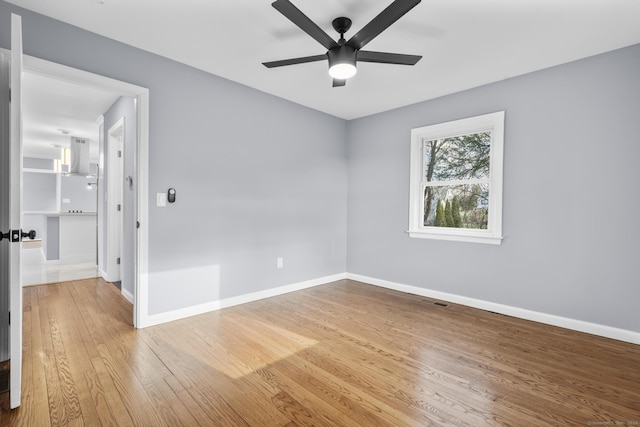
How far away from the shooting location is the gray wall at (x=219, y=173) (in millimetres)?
2643

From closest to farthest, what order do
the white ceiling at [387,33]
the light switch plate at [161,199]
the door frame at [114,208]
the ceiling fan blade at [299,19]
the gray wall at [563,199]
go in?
the ceiling fan blade at [299,19] → the white ceiling at [387,33] → the gray wall at [563,199] → the light switch plate at [161,199] → the door frame at [114,208]

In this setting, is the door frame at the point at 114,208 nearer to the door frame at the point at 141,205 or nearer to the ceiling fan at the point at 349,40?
the door frame at the point at 141,205

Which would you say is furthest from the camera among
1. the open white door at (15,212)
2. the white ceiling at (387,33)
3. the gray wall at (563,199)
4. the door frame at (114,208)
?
the door frame at (114,208)

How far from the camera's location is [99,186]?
5027 millimetres

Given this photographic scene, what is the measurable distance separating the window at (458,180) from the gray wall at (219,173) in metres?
1.30

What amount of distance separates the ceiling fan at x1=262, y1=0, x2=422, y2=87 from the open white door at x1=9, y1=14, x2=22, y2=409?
4.67 feet

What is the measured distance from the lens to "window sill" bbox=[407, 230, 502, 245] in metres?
3.32

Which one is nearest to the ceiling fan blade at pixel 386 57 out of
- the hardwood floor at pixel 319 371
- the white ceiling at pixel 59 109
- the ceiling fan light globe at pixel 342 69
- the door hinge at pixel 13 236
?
the ceiling fan light globe at pixel 342 69

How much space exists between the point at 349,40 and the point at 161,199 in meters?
2.16

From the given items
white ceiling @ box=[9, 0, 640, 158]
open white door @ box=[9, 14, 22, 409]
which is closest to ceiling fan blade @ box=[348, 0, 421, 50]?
white ceiling @ box=[9, 0, 640, 158]

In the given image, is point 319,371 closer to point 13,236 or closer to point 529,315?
point 13,236

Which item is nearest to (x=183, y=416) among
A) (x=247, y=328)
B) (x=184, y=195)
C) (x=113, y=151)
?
(x=247, y=328)

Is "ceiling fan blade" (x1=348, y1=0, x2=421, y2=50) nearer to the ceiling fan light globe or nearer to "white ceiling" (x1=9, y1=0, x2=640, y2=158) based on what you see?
the ceiling fan light globe

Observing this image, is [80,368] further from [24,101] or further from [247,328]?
[24,101]
